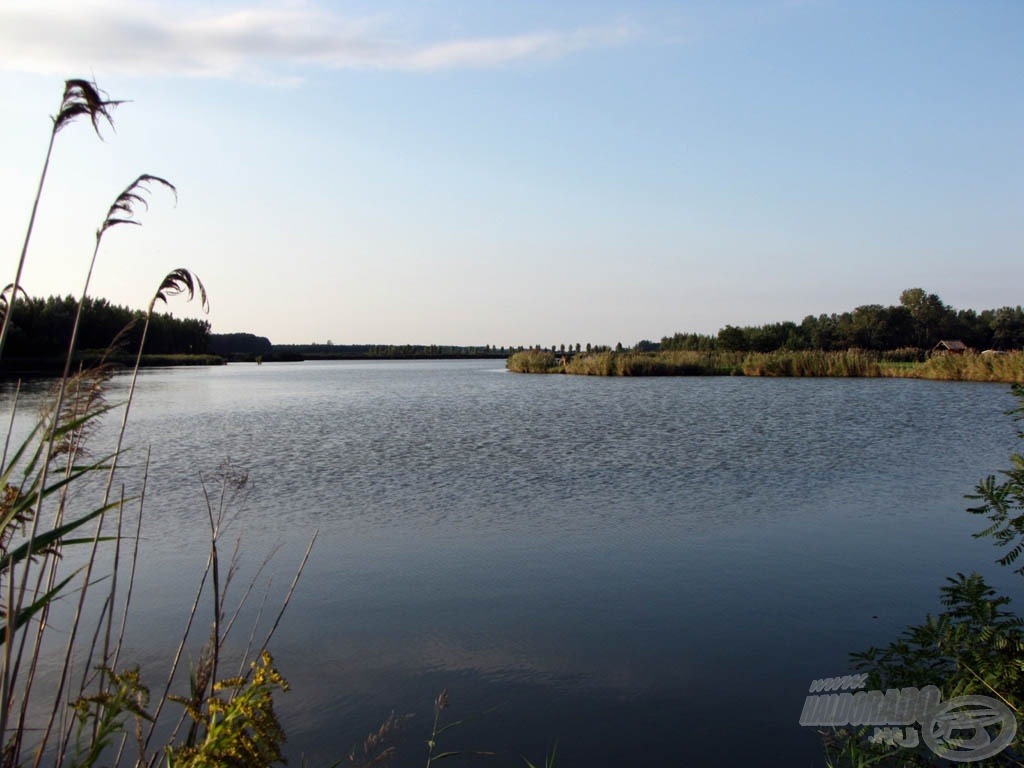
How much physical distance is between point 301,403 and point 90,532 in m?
17.5

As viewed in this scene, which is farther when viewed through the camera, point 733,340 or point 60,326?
point 733,340

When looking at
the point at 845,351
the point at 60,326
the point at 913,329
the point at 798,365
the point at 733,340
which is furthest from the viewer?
the point at 913,329

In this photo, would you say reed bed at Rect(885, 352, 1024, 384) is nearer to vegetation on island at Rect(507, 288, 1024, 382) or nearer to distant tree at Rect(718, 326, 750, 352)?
vegetation on island at Rect(507, 288, 1024, 382)

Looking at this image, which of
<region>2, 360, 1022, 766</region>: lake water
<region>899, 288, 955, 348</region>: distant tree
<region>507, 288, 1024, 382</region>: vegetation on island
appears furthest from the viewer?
<region>899, 288, 955, 348</region>: distant tree

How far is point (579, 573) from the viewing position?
6.21 metres

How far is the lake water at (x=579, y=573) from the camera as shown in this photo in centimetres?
386

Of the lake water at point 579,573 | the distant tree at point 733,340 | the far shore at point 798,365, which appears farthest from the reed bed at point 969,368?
the lake water at point 579,573

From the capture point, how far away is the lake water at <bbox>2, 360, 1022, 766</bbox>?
3.86m

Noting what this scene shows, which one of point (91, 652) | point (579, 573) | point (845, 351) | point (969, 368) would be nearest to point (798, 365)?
point (969, 368)

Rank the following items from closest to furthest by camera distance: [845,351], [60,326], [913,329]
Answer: [60,326]
[845,351]
[913,329]

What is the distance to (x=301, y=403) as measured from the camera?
25109 mm

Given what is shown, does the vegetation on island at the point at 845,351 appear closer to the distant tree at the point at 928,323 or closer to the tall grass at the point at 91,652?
the distant tree at the point at 928,323

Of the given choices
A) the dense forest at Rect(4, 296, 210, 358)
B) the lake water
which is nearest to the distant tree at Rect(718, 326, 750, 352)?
the dense forest at Rect(4, 296, 210, 358)

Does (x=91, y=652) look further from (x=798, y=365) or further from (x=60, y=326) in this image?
(x=60, y=326)
